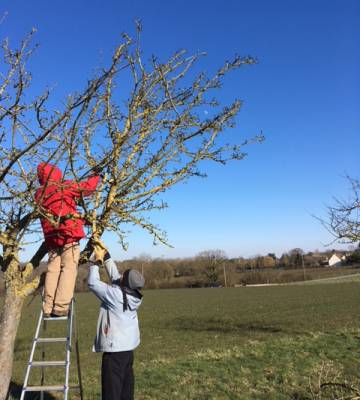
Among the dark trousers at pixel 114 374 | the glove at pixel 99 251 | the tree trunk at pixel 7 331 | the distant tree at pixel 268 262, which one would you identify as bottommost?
the dark trousers at pixel 114 374

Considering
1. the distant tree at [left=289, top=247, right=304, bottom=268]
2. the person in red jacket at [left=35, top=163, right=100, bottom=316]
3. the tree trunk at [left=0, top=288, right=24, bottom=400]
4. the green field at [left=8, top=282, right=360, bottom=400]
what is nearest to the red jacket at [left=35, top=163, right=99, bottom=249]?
the person in red jacket at [left=35, top=163, right=100, bottom=316]

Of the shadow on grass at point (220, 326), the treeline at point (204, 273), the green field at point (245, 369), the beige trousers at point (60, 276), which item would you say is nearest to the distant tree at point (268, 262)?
the treeline at point (204, 273)

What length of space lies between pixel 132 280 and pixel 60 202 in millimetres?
1477

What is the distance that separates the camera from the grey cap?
6.18 meters

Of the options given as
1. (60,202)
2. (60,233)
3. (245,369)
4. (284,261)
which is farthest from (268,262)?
(60,202)

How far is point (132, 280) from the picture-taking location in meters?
6.17

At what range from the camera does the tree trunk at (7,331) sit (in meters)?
5.53

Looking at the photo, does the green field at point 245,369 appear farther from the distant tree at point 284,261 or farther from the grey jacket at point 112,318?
the distant tree at point 284,261

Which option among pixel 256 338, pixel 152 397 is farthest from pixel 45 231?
pixel 256 338

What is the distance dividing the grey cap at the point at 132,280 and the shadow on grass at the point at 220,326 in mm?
14711

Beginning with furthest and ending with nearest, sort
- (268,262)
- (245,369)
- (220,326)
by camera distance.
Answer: (268,262)
(220,326)
(245,369)

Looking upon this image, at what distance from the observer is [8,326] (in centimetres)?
557

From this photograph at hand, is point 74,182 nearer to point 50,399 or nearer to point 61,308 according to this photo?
point 61,308

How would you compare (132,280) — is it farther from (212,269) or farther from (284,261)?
(284,261)
